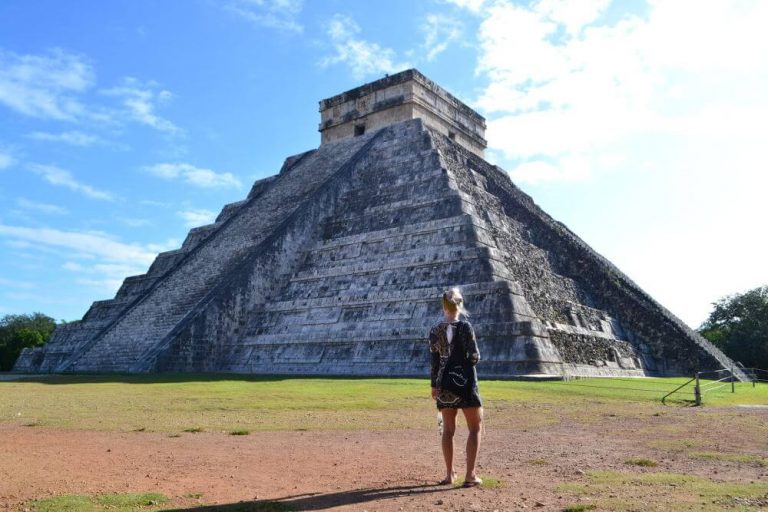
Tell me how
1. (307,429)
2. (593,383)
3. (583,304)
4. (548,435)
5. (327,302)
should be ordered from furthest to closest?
1. (583,304)
2. (327,302)
3. (593,383)
4. (307,429)
5. (548,435)

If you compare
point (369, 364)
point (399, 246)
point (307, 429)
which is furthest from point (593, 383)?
point (307, 429)

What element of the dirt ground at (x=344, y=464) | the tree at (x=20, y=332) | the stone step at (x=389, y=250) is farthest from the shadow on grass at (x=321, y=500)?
the tree at (x=20, y=332)

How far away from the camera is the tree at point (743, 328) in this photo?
24947mm

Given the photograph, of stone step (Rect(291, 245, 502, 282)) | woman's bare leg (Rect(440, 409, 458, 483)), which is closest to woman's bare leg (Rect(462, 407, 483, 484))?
woman's bare leg (Rect(440, 409, 458, 483))

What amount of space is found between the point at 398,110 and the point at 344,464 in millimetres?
20575

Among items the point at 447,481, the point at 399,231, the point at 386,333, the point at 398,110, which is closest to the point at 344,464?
the point at 447,481

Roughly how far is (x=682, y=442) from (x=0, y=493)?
5.73 m

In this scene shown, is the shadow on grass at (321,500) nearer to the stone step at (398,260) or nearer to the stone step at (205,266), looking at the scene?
the stone step at (398,260)

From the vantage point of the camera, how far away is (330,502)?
4023 mm

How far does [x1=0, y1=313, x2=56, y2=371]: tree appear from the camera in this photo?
31578mm

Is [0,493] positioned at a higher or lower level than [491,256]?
lower

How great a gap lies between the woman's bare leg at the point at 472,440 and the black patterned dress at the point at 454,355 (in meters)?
0.06

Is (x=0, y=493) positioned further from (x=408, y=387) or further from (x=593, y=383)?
(x=593, y=383)

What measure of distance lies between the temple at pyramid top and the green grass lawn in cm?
1378
